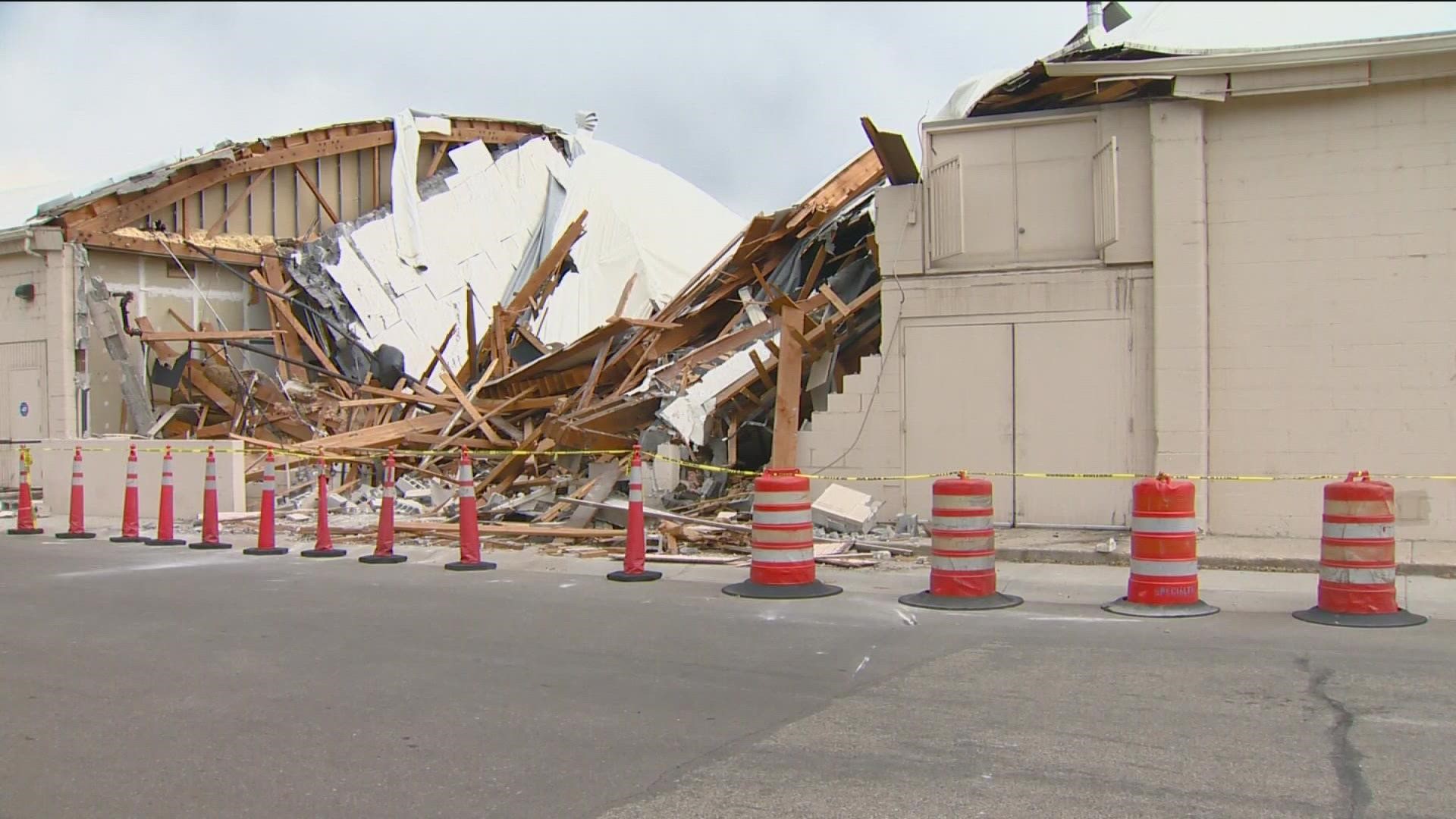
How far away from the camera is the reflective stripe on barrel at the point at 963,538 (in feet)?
33.2

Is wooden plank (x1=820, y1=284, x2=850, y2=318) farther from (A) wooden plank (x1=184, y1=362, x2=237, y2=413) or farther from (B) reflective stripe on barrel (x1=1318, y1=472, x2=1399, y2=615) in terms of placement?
(A) wooden plank (x1=184, y1=362, x2=237, y2=413)

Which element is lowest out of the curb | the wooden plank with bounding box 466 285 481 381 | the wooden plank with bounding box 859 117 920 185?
the curb

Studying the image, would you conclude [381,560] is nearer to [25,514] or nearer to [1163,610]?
[25,514]

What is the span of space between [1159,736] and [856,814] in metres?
1.98

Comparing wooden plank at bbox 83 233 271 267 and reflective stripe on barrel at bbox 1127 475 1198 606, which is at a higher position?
wooden plank at bbox 83 233 271 267

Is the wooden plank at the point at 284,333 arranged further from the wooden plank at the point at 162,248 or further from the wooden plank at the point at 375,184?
the wooden plank at the point at 375,184

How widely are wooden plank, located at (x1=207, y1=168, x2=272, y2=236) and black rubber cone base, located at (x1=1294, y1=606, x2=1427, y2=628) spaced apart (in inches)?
929

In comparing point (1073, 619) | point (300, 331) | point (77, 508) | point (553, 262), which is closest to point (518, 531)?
point (77, 508)

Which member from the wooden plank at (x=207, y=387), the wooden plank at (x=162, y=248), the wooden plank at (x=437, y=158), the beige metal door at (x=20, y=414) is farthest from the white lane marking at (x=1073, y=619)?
the wooden plank at (x=437, y=158)

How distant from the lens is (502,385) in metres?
20.4

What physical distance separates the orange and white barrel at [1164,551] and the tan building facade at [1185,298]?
423cm

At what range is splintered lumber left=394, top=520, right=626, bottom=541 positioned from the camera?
14922 millimetres

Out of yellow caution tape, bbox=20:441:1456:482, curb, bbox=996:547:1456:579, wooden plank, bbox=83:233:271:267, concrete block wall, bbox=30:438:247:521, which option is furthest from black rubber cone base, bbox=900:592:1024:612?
wooden plank, bbox=83:233:271:267

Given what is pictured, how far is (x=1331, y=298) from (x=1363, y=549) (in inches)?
191
